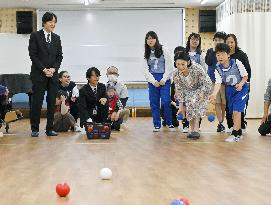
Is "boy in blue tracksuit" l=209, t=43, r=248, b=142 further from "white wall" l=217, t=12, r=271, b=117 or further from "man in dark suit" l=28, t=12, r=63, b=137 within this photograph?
"white wall" l=217, t=12, r=271, b=117

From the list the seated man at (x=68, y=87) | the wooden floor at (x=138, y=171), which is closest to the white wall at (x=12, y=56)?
the seated man at (x=68, y=87)

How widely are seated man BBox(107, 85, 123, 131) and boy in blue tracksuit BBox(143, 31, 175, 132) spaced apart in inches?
25.1

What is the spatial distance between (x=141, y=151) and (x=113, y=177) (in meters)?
1.29

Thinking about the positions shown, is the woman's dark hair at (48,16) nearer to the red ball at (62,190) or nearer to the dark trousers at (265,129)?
the dark trousers at (265,129)

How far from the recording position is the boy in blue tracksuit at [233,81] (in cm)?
489

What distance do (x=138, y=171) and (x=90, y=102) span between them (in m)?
2.82

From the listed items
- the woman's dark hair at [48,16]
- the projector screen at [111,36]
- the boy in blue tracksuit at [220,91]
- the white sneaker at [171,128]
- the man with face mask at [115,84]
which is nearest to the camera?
the woman's dark hair at [48,16]

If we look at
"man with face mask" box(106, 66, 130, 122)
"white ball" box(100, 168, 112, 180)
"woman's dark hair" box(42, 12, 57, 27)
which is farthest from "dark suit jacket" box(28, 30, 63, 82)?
"white ball" box(100, 168, 112, 180)

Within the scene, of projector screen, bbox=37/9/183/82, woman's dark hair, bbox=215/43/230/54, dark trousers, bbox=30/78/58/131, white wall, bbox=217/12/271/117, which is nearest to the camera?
woman's dark hair, bbox=215/43/230/54

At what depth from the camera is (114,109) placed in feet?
21.3

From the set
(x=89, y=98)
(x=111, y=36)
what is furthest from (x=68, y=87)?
(x=111, y=36)

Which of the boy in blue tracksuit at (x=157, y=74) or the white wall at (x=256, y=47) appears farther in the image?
the white wall at (x=256, y=47)

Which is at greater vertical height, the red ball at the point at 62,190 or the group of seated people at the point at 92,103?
the group of seated people at the point at 92,103

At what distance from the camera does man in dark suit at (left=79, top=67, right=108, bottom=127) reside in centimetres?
577
